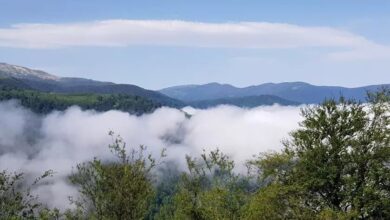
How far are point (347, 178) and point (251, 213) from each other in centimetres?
907

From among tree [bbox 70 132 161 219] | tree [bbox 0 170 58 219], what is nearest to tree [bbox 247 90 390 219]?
tree [bbox 70 132 161 219]

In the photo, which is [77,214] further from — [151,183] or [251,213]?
[251,213]

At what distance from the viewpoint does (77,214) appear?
122 feet

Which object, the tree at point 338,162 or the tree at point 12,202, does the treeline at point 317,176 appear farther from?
the tree at point 12,202

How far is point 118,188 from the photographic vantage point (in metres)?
35.0

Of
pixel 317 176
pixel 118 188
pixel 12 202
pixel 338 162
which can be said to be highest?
pixel 118 188

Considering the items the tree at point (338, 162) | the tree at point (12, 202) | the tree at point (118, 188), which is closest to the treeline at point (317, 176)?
the tree at point (338, 162)

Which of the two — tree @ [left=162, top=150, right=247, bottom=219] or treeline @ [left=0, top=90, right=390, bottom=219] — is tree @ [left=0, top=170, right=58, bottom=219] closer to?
treeline @ [left=0, top=90, right=390, bottom=219]

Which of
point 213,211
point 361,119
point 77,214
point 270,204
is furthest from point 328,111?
point 77,214

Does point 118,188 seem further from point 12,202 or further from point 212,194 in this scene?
point 212,194

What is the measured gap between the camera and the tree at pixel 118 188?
35031 millimetres

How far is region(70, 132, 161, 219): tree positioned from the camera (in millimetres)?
A: 35031

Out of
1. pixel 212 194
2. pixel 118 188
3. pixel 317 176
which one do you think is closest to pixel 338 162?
pixel 317 176

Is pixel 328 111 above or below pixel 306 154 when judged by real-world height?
above
